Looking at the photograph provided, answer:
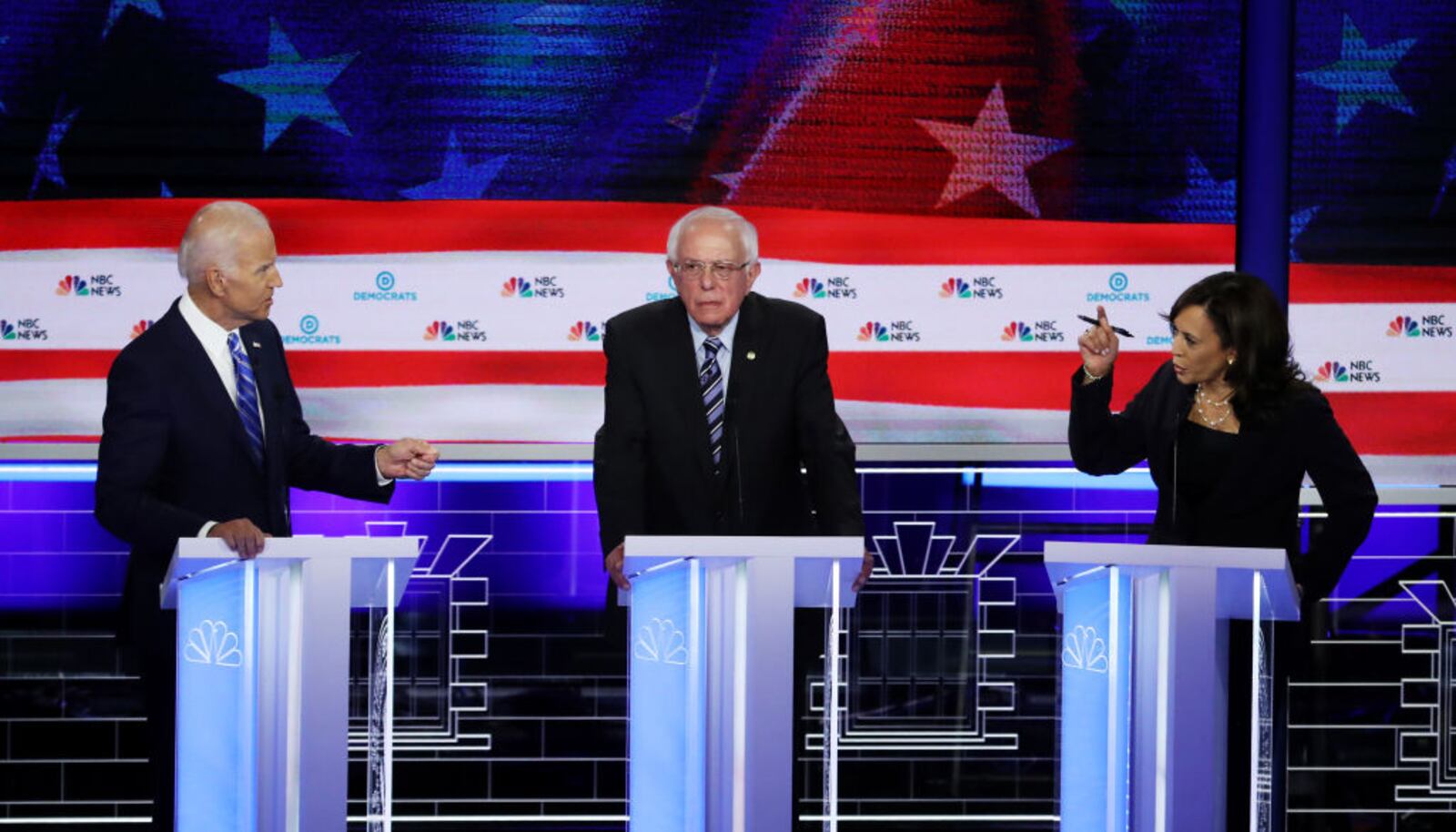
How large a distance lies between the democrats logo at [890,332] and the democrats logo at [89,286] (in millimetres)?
2140

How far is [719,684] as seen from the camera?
10.6ft

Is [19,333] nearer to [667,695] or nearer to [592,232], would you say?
[592,232]

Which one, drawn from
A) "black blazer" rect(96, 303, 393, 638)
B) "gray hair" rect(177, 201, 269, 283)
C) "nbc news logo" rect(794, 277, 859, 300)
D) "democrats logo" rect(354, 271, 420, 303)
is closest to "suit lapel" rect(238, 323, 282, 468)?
"black blazer" rect(96, 303, 393, 638)

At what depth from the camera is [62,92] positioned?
520 centimetres

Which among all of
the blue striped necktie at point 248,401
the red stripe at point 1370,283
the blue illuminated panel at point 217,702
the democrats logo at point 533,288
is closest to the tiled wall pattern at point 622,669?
the democrats logo at point 533,288

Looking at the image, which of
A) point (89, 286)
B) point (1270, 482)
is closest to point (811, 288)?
point (1270, 482)

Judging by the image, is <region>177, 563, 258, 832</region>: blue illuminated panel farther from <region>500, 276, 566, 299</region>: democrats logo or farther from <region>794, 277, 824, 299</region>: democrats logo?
<region>794, 277, 824, 299</region>: democrats logo

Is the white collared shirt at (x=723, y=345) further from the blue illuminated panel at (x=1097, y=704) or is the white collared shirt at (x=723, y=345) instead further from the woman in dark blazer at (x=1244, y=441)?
the blue illuminated panel at (x=1097, y=704)

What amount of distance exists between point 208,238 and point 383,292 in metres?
1.53

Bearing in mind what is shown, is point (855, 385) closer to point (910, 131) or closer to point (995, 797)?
point (910, 131)

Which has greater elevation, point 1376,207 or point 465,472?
point 1376,207

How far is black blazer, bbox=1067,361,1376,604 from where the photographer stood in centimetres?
388

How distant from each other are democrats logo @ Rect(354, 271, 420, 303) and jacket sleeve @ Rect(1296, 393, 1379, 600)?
259 centimetres

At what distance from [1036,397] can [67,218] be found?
2.83 metres
